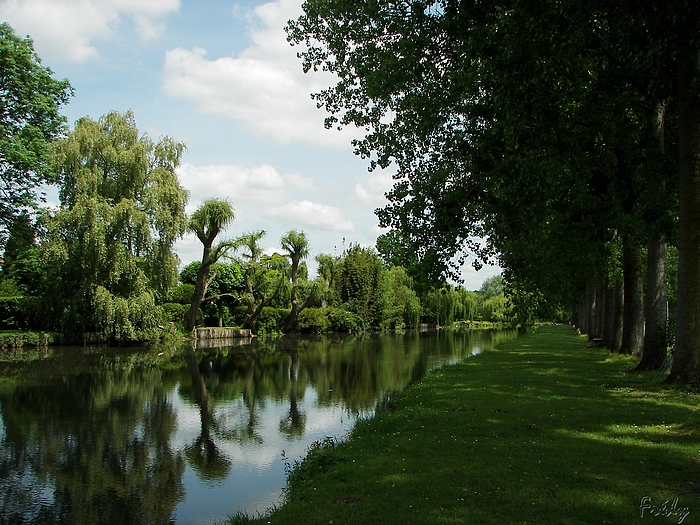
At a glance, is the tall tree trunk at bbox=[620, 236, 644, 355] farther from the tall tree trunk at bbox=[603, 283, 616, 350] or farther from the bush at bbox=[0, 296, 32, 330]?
the bush at bbox=[0, 296, 32, 330]

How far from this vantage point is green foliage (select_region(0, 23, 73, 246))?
2747 cm

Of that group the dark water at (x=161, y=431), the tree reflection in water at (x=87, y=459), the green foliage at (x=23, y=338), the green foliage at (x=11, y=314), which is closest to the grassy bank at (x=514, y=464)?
the dark water at (x=161, y=431)

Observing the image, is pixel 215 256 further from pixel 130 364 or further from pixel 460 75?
pixel 460 75

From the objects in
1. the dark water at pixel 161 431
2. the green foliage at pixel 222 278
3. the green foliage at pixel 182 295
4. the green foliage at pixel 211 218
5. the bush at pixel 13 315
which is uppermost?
the green foliage at pixel 211 218

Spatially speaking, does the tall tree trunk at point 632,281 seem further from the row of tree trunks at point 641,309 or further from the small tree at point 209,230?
the small tree at point 209,230

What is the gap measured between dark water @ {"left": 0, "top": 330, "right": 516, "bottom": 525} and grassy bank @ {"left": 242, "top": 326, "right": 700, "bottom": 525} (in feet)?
4.24

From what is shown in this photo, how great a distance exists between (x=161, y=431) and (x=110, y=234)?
22.1m

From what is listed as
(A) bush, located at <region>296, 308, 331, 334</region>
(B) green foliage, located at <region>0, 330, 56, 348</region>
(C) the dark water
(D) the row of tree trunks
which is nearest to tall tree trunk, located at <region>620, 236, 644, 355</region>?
(D) the row of tree trunks

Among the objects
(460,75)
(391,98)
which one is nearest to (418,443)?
(460,75)

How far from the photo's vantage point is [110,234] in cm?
3016

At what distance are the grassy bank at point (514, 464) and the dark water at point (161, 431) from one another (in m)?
1.29

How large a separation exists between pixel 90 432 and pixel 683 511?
9808mm

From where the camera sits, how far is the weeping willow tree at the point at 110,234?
29.1 metres

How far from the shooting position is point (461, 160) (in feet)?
47.8
